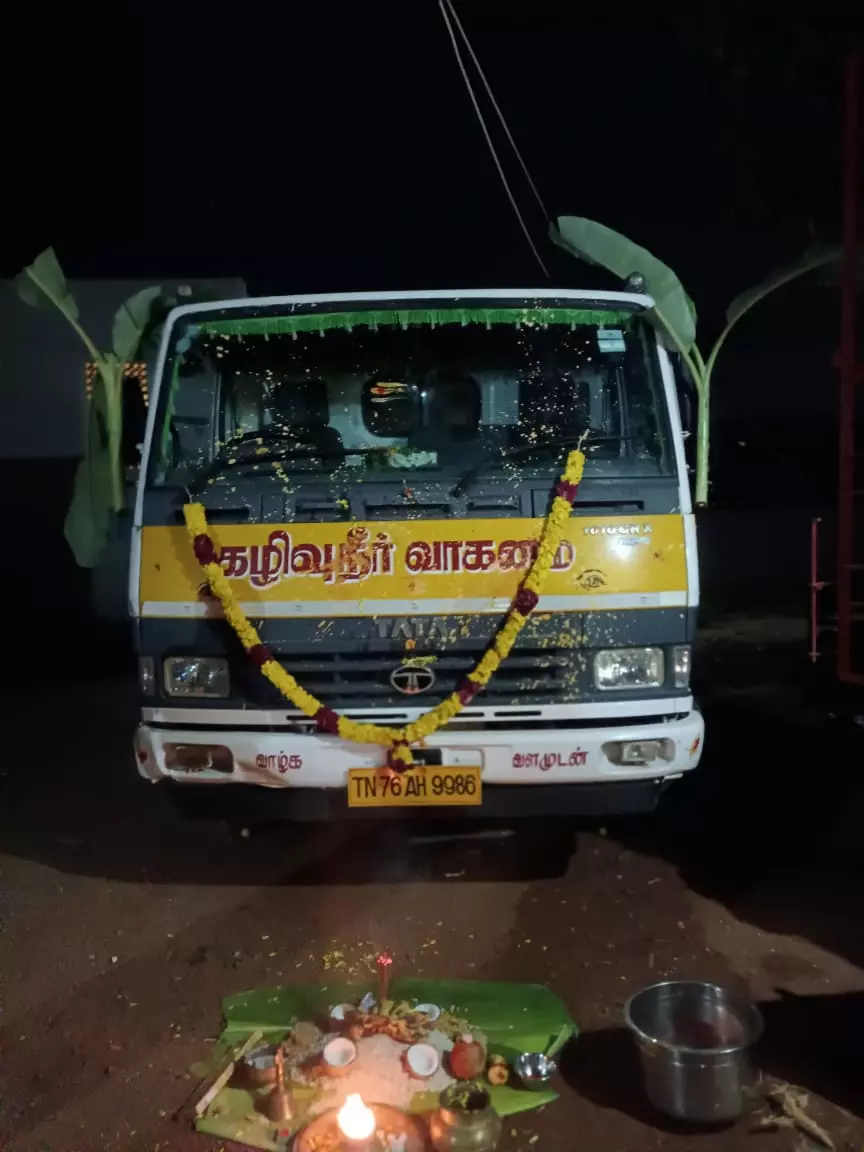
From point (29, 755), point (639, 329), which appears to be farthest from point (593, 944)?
point (29, 755)

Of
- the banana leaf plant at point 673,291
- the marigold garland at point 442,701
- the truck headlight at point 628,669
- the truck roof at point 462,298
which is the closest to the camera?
the marigold garland at point 442,701

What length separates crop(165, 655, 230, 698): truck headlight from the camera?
433cm

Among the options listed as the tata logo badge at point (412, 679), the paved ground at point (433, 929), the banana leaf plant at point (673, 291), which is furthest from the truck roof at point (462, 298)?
the paved ground at point (433, 929)

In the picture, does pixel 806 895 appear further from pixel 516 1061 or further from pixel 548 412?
pixel 548 412

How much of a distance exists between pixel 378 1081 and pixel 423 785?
1.13 meters

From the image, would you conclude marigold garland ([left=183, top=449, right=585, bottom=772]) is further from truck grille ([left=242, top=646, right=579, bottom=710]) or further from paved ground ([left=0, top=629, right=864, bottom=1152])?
paved ground ([left=0, top=629, right=864, bottom=1152])

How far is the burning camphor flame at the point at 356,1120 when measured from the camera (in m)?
3.01

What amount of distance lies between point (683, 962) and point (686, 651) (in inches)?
48.5

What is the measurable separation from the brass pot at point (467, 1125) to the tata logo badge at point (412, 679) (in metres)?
1.51

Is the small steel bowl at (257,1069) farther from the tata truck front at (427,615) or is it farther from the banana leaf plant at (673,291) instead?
the banana leaf plant at (673,291)

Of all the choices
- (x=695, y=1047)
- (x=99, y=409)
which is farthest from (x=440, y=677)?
(x=99, y=409)

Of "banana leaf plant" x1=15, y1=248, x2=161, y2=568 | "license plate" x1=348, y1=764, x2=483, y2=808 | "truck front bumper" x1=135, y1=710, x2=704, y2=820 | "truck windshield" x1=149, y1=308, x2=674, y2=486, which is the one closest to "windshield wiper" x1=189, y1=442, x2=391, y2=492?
"truck windshield" x1=149, y1=308, x2=674, y2=486

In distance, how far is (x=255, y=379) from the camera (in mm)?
4824

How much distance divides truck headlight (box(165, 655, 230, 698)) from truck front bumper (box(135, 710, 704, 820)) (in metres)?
0.15
